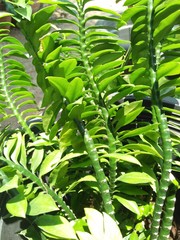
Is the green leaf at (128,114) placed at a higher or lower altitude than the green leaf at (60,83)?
lower

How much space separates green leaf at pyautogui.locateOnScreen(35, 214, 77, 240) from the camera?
53 cm

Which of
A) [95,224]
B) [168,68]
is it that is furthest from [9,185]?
[168,68]

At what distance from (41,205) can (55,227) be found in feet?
0.16

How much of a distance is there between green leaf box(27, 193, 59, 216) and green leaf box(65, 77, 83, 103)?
0.45 feet

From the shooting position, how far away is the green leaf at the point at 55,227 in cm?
53

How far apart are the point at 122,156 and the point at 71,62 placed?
15 centimetres

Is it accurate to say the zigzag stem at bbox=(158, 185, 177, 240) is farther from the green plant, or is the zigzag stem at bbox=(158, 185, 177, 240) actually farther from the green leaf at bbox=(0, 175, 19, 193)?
the green leaf at bbox=(0, 175, 19, 193)

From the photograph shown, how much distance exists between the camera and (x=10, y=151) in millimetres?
602

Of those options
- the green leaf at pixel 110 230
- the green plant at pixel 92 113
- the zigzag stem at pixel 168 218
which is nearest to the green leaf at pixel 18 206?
the green plant at pixel 92 113

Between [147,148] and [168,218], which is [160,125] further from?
[168,218]

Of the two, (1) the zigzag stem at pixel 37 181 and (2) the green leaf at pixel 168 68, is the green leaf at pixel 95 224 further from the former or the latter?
(2) the green leaf at pixel 168 68

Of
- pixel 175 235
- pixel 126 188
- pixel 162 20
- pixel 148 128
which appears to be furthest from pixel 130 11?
pixel 175 235

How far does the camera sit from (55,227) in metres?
0.53

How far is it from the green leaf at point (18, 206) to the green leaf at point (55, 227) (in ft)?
0.21
